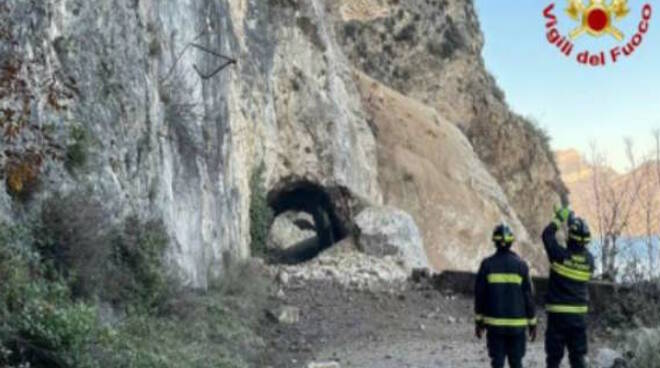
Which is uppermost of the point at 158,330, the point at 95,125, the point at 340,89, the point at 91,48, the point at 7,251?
the point at 340,89

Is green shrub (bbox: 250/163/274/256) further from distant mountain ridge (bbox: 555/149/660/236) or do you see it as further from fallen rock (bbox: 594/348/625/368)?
fallen rock (bbox: 594/348/625/368)

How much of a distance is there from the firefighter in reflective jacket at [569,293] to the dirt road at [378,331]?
10.2 ft

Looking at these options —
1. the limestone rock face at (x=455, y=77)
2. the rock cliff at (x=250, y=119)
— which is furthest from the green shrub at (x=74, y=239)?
the limestone rock face at (x=455, y=77)

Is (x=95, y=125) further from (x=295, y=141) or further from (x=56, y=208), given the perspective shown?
(x=295, y=141)

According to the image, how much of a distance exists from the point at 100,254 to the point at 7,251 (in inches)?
96.0

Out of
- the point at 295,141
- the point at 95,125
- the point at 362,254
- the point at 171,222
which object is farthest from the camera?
the point at 295,141

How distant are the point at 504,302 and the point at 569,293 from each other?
1.00 metres

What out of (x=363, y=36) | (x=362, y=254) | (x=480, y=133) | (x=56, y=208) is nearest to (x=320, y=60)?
(x=362, y=254)

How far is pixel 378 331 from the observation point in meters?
20.8

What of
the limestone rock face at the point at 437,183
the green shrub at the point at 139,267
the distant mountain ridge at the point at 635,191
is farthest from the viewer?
the limestone rock face at the point at 437,183

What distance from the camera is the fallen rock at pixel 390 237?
32.6 m

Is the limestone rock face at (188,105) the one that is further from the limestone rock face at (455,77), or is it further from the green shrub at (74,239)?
the limestone rock face at (455,77)

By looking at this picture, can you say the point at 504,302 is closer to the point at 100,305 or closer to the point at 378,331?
the point at 100,305

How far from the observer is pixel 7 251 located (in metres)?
10.4
